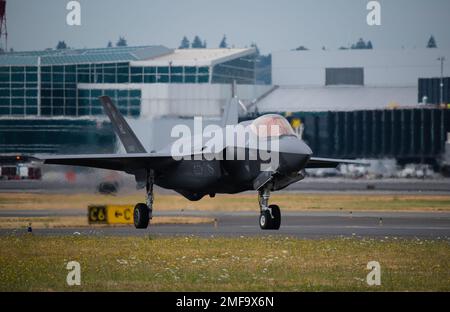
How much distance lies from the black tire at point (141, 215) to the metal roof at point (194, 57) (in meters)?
53.6

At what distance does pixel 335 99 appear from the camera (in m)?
105

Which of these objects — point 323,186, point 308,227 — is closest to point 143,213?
point 308,227

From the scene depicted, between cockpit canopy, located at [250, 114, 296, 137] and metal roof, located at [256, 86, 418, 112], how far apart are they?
220 ft

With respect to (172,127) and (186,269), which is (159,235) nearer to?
(186,269)

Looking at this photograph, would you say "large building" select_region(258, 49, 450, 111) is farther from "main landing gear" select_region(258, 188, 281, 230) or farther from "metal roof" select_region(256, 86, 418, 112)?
"main landing gear" select_region(258, 188, 281, 230)

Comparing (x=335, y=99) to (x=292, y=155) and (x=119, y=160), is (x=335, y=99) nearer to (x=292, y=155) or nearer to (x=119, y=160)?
(x=119, y=160)

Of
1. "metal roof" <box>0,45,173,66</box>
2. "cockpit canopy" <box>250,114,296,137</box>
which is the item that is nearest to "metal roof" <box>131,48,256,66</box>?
"metal roof" <box>0,45,173,66</box>

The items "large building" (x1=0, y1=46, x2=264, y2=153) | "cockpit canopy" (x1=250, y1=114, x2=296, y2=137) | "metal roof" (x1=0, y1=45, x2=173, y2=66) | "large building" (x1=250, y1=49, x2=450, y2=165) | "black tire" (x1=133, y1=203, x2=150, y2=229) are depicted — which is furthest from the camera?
"large building" (x1=250, y1=49, x2=450, y2=165)

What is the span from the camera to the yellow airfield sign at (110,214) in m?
36.9

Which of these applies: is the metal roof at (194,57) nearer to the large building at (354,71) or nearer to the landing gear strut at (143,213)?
the large building at (354,71)

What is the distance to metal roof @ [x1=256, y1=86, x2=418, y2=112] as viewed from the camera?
102 metres

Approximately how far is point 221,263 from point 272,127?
733 centimetres
